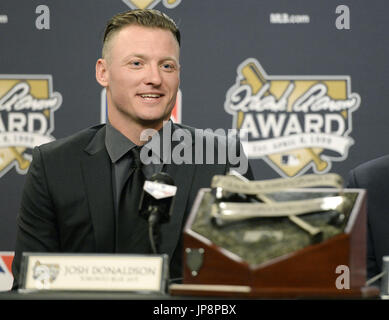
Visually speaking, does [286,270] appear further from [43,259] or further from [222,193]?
[43,259]

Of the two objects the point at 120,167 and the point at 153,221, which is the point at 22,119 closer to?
the point at 120,167


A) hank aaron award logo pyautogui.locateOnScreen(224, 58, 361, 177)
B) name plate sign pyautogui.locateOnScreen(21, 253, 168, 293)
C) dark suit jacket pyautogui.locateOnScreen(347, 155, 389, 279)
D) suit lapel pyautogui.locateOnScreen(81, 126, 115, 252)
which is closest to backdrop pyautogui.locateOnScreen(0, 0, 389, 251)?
hank aaron award logo pyautogui.locateOnScreen(224, 58, 361, 177)

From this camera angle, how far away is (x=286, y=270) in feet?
3.04

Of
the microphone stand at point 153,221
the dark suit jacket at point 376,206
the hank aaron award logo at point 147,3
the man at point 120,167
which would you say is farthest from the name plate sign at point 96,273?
the hank aaron award logo at point 147,3

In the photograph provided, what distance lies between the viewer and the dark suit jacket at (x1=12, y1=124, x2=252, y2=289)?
1.52 meters

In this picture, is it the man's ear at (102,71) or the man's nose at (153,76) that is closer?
the man's nose at (153,76)

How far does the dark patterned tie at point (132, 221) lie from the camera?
1506 millimetres

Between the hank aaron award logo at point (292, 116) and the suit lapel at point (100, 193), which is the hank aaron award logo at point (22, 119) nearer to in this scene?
the hank aaron award logo at point (292, 116)

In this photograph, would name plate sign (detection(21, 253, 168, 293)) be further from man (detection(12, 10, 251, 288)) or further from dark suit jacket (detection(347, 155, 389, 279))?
dark suit jacket (detection(347, 155, 389, 279))

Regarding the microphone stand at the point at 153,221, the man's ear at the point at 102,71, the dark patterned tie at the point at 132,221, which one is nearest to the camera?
the microphone stand at the point at 153,221

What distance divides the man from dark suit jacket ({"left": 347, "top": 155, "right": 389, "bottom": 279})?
1.25 feet

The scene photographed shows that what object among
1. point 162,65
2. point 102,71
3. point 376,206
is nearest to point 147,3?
point 102,71

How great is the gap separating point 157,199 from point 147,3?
64.7 inches

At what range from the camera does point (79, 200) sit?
5.21 ft
